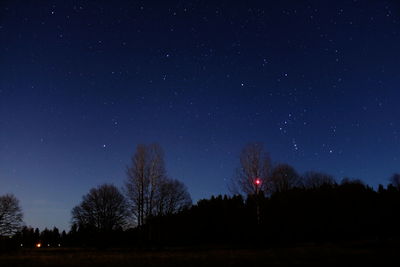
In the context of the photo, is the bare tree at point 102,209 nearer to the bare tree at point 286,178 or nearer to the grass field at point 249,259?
the bare tree at point 286,178

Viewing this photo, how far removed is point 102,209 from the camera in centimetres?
6156

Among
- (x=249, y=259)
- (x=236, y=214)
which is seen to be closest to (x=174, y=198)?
(x=236, y=214)

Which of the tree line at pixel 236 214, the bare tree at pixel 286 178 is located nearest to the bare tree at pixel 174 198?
the tree line at pixel 236 214

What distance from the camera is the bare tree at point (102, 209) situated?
59812 millimetres

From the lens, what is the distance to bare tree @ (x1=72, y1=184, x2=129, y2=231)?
196 ft

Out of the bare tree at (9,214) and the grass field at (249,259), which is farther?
the bare tree at (9,214)

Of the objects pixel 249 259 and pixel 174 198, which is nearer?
pixel 249 259

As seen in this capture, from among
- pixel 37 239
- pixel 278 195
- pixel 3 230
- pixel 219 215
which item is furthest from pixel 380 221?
pixel 37 239

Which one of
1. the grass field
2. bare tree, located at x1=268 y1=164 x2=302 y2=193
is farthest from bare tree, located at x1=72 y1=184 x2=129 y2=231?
the grass field

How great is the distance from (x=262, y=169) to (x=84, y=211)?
4422 centimetres

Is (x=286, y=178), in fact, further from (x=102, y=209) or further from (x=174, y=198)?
(x=102, y=209)

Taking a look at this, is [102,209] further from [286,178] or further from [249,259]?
[249,259]

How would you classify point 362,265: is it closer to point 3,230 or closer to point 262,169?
point 262,169

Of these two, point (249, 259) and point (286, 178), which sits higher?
point (286, 178)
